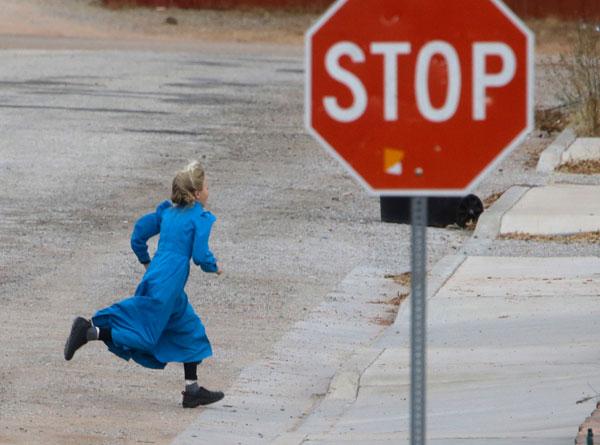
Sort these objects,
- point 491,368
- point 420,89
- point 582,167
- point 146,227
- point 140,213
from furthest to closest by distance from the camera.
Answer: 1. point 582,167
2. point 140,213
3. point 491,368
4. point 146,227
5. point 420,89

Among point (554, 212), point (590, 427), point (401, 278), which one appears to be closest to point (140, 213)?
point (401, 278)

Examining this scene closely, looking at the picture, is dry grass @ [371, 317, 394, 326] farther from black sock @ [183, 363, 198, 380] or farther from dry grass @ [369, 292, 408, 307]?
black sock @ [183, 363, 198, 380]

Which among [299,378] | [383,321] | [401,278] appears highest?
[299,378]

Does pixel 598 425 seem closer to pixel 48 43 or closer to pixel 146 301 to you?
pixel 146 301

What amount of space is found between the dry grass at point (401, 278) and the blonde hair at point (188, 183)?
13.4 feet

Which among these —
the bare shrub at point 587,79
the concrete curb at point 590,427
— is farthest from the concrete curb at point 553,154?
the concrete curb at point 590,427

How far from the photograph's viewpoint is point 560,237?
49.0 ft

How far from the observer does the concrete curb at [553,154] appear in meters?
19.7

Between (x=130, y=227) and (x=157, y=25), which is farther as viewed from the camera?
(x=157, y=25)

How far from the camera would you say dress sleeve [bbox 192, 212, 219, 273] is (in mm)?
9203

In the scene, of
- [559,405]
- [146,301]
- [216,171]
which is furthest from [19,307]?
[216,171]

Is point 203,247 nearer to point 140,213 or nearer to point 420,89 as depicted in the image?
point 420,89

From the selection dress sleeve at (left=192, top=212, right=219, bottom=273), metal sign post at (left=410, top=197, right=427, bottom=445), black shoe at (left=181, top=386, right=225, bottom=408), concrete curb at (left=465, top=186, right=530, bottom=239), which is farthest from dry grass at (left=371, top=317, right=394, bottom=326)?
metal sign post at (left=410, top=197, right=427, bottom=445)

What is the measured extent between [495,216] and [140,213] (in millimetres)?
3483
